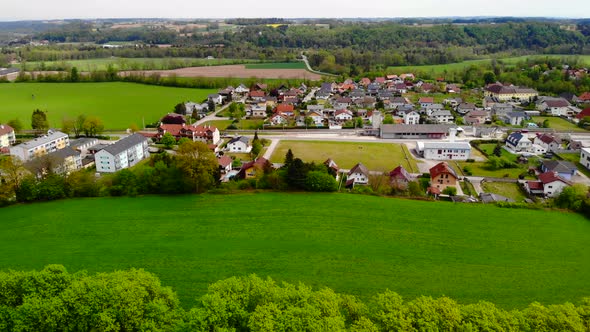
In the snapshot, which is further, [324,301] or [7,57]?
[7,57]

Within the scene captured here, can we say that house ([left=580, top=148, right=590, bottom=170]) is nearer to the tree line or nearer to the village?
the village

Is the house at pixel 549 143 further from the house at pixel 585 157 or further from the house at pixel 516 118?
the house at pixel 516 118

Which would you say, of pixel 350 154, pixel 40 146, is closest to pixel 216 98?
pixel 40 146

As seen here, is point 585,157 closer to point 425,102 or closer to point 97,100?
point 425,102

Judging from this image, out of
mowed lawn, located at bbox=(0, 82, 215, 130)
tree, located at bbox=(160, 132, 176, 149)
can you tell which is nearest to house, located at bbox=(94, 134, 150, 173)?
tree, located at bbox=(160, 132, 176, 149)

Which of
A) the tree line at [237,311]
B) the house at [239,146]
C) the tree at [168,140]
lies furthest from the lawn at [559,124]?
the tree at [168,140]

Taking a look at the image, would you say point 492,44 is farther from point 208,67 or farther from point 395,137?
point 395,137

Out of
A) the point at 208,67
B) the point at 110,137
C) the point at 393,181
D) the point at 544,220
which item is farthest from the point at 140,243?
the point at 208,67
